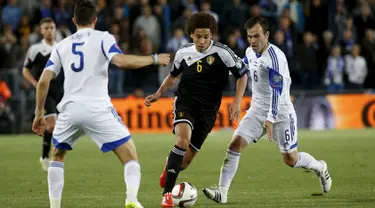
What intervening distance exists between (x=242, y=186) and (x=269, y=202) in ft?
5.59

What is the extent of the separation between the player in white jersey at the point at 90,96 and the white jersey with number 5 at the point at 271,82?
190 cm

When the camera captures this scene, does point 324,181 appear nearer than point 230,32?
Yes

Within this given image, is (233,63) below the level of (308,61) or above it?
above

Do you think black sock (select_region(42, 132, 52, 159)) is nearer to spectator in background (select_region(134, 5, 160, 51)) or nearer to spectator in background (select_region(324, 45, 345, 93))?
spectator in background (select_region(134, 5, 160, 51))

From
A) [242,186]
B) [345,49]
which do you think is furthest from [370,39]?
[242,186]

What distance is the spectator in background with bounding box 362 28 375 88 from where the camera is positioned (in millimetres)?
23219

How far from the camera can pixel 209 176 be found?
1182 cm

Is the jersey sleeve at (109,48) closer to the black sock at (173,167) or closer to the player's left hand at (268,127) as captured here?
the black sock at (173,167)

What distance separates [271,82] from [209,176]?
3.14 metres

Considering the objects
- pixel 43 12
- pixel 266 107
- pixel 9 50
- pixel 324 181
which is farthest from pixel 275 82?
pixel 43 12

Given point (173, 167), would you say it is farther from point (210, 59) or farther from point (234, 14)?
point (234, 14)

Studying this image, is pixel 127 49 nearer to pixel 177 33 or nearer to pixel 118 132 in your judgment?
pixel 177 33

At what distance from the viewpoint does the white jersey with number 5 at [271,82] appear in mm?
8977

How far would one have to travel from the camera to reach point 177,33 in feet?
70.3
